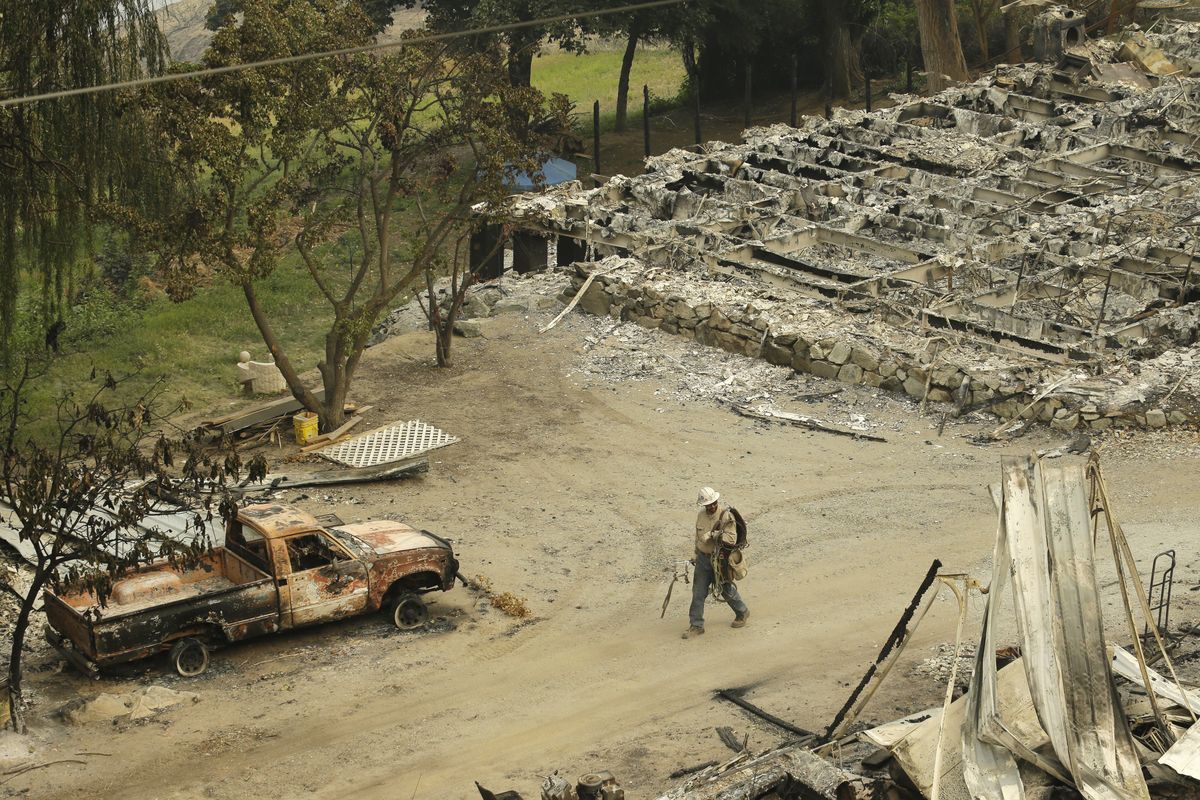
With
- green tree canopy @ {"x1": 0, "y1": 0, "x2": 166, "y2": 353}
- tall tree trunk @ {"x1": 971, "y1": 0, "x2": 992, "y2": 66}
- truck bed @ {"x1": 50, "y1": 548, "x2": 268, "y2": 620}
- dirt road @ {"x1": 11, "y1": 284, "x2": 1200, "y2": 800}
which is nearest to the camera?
dirt road @ {"x1": 11, "y1": 284, "x2": 1200, "y2": 800}

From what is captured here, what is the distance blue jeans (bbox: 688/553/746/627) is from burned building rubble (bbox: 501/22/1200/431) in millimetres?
6547

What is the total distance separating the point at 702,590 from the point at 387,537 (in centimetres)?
304

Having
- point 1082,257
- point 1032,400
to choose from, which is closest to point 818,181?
point 1082,257

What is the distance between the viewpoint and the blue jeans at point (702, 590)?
41.9ft

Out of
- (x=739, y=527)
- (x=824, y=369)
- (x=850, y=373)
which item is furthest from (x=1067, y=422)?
(x=739, y=527)

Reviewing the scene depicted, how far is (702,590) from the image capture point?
1283 centimetres

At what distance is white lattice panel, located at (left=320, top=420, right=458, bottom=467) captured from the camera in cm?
1750

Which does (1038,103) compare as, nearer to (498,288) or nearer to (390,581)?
(498,288)

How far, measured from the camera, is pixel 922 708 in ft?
36.7

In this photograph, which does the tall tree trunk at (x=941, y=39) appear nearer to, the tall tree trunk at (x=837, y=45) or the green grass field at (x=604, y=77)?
the tall tree trunk at (x=837, y=45)

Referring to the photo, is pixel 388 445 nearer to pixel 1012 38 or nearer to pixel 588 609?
pixel 588 609

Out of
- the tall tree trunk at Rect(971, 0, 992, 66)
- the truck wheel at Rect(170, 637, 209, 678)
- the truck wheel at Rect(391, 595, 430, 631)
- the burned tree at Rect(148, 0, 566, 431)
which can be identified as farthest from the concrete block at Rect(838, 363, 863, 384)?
the tall tree trunk at Rect(971, 0, 992, 66)

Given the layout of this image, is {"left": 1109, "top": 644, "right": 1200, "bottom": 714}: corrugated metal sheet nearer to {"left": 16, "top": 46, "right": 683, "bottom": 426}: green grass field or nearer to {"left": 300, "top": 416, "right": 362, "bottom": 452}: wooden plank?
{"left": 300, "top": 416, "right": 362, "bottom": 452}: wooden plank

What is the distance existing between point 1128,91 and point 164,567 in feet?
83.0
